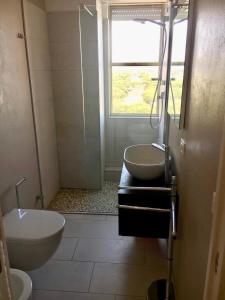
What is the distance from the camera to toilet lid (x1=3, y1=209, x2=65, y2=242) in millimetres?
1815

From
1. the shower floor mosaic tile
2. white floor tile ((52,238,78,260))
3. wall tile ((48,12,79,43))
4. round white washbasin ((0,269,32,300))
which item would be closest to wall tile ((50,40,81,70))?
wall tile ((48,12,79,43))

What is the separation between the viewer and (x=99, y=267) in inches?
85.0

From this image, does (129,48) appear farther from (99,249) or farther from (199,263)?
(199,263)

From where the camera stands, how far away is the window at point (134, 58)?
3.25 metres

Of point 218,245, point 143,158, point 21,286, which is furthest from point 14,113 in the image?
point 218,245

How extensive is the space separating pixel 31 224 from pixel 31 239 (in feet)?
0.63

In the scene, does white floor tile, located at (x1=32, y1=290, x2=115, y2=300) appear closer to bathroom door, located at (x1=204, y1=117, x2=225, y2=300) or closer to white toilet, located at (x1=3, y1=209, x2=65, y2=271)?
white toilet, located at (x1=3, y1=209, x2=65, y2=271)

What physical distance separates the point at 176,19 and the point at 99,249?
80.1 inches

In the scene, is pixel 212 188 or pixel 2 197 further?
pixel 2 197

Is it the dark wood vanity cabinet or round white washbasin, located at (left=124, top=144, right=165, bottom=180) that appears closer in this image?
the dark wood vanity cabinet

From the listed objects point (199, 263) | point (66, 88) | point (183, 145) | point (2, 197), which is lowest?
point (2, 197)

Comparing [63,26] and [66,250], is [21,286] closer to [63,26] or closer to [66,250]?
[66,250]

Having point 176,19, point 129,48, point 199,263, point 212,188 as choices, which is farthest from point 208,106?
point 129,48

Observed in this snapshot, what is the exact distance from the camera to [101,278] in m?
2.05
